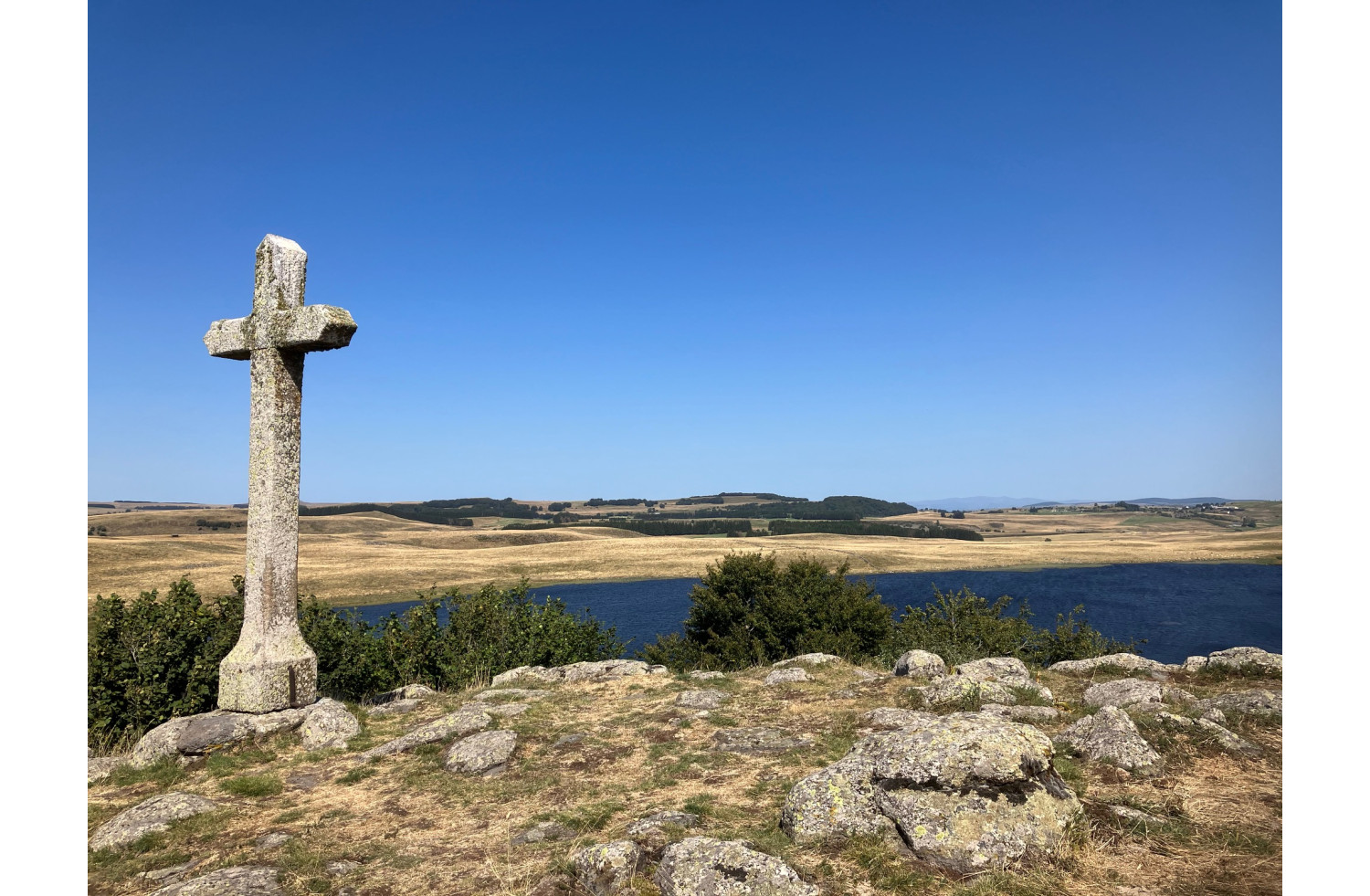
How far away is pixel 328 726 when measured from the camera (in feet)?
30.7

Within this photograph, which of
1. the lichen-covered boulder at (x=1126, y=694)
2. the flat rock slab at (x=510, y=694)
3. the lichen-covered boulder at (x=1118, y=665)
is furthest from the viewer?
the lichen-covered boulder at (x=1118, y=665)

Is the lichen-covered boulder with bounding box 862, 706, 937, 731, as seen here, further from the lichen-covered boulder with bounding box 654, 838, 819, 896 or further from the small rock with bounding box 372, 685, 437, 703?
the small rock with bounding box 372, 685, 437, 703

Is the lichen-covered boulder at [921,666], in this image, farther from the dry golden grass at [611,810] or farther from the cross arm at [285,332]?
the cross arm at [285,332]

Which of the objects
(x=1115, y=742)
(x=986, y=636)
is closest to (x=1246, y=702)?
(x=1115, y=742)

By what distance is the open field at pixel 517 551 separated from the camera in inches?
2142

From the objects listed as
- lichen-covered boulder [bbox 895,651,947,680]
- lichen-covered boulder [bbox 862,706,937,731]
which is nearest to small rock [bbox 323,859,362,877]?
lichen-covered boulder [bbox 862,706,937,731]

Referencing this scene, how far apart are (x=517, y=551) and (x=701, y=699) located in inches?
2733

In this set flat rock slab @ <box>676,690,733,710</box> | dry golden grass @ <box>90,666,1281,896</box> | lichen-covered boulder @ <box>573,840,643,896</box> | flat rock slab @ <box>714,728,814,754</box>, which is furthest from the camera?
flat rock slab @ <box>676,690,733,710</box>

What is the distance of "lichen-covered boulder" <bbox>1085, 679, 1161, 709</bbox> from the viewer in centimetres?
947

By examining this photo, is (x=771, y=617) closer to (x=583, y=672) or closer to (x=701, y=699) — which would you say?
(x=583, y=672)

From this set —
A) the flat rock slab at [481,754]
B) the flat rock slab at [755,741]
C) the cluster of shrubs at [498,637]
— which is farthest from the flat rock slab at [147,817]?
the flat rock slab at [755,741]

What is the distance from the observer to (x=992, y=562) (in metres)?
76.7

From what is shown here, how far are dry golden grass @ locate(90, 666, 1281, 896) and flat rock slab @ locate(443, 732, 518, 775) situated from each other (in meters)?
0.15

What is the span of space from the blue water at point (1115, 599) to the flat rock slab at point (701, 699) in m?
21.9
